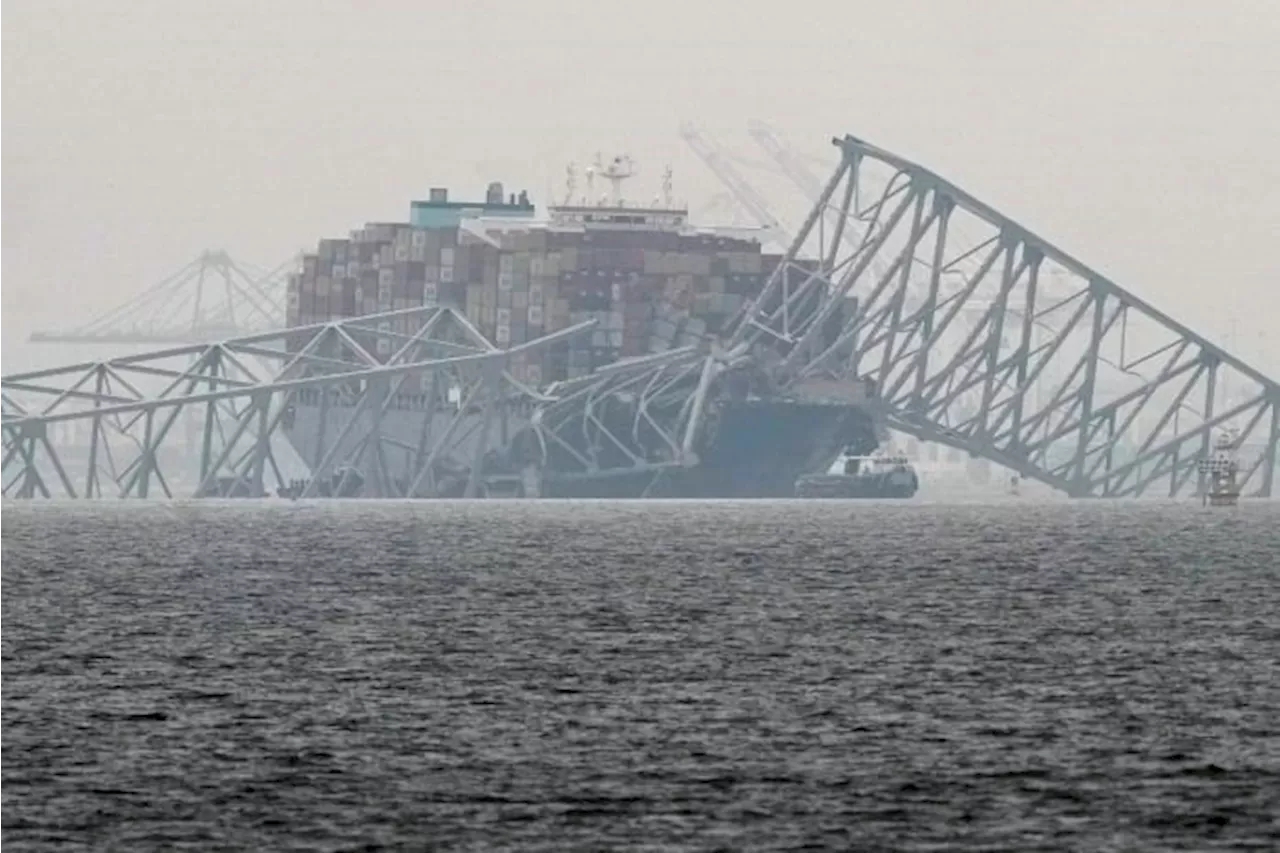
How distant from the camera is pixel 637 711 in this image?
2416 inches

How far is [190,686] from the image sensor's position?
217 feet

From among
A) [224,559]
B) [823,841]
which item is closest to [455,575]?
[224,559]

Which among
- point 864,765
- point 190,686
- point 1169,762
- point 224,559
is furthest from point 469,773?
point 224,559

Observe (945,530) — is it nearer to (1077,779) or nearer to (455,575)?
(455,575)

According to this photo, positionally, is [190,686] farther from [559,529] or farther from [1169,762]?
[559,529]

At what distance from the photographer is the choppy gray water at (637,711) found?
47.3m

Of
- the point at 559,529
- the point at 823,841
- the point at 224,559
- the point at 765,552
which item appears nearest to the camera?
the point at 823,841

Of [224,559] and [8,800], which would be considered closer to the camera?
[8,800]

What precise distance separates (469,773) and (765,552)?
88.0 metres

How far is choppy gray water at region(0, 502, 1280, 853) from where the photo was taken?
155ft

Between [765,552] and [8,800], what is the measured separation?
301 feet

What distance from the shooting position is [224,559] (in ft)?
424

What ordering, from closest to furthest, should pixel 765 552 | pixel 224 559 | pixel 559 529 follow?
pixel 224 559 < pixel 765 552 < pixel 559 529

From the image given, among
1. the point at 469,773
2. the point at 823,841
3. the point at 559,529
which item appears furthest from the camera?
the point at 559,529
